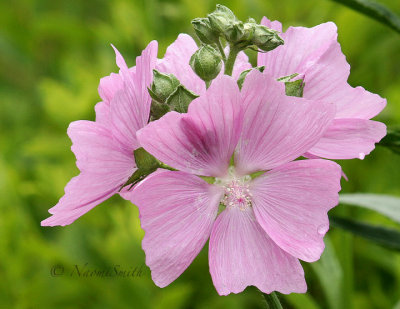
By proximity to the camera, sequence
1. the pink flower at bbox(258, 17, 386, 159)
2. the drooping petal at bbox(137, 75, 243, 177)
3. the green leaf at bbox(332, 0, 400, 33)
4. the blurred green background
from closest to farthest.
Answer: the drooping petal at bbox(137, 75, 243, 177) → the pink flower at bbox(258, 17, 386, 159) → the green leaf at bbox(332, 0, 400, 33) → the blurred green background

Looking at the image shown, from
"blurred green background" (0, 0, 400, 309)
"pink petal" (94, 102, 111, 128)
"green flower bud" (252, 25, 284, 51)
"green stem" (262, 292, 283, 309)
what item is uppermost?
"green flower bud" (252, 25, 284, 51)

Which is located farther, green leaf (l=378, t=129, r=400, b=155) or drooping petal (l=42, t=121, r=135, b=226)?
green leaf (l=378, t=129, r=400, b=155)

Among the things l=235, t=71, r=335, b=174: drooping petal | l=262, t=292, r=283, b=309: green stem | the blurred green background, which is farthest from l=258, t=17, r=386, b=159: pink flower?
the blurred green background

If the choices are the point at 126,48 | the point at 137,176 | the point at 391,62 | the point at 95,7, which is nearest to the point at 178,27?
the point at 126,48

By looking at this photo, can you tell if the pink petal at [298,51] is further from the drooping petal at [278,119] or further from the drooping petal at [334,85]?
the drooping petal at [278,119]

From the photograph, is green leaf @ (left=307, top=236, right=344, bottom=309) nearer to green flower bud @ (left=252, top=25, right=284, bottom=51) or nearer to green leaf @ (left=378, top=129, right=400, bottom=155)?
green leaf @ (left=378, top=129, right=400, bottom=155)

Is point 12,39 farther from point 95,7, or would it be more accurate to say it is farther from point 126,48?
point 95,7

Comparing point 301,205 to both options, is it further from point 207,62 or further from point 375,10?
point 375,10

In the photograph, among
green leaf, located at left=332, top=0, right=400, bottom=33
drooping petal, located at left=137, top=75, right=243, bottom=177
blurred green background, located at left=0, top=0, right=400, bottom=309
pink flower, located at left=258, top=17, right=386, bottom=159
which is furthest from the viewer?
blurred green background, located at left=0, top=0, right=400, bottom=309
